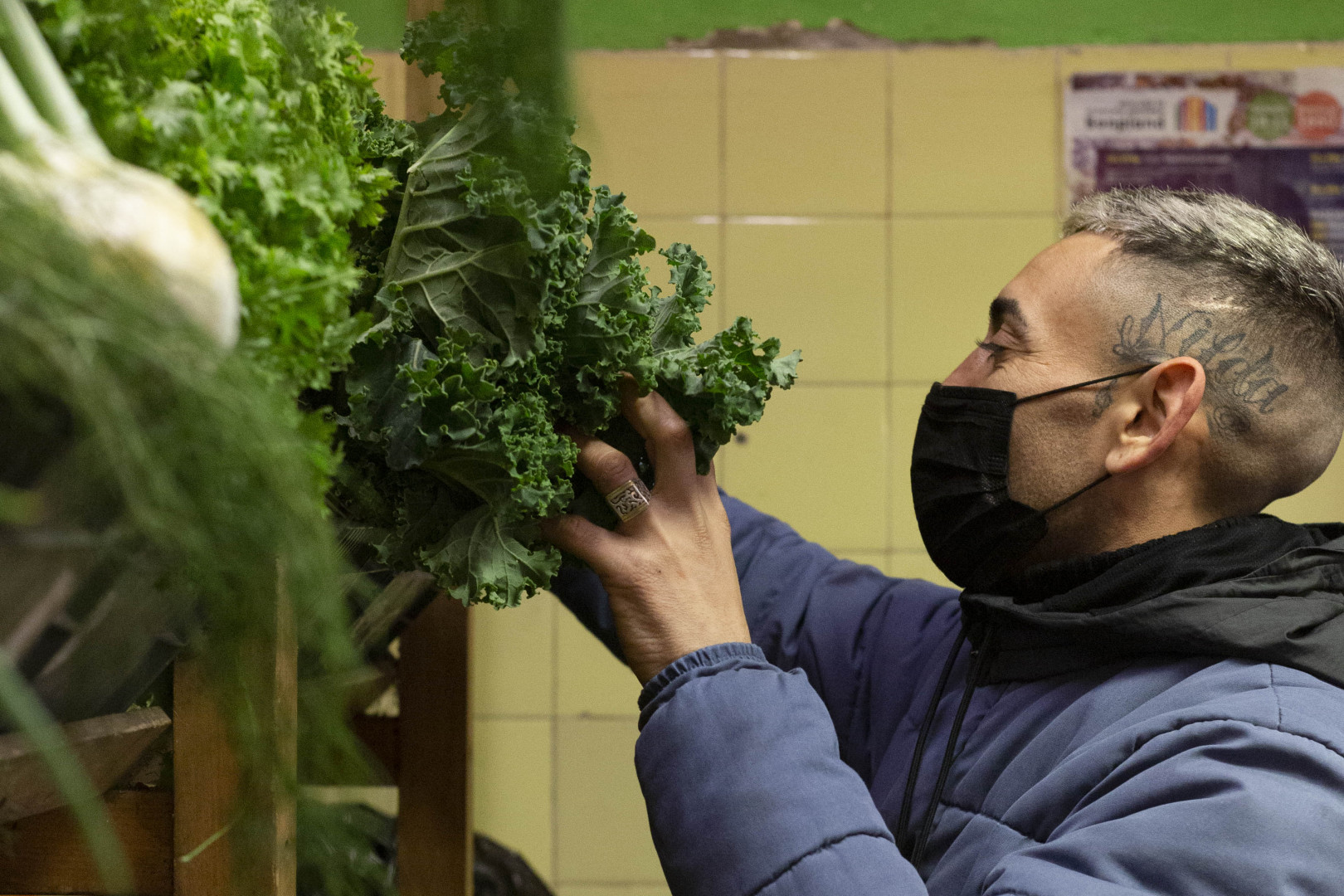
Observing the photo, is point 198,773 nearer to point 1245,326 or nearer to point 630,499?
point 630,499

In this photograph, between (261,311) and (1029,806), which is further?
(1029,806)

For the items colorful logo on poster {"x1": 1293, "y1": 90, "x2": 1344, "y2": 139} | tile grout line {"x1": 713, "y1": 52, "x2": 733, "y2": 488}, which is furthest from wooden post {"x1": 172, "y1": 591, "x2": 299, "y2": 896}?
colorful logo on poster {"x1": 1293, "y1": 90, "x2": 1344, "y2": 139}

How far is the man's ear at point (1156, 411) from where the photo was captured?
1016 millimetres

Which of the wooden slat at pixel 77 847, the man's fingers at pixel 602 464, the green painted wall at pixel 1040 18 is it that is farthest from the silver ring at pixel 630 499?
the green painted wall at pixel 1040 18

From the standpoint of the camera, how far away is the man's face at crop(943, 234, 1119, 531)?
1056 millimetres

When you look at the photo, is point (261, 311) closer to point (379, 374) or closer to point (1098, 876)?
point (379, 374)

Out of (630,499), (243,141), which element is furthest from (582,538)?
(243,141)

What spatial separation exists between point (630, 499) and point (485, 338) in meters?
0.20

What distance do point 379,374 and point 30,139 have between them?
1.11 feet

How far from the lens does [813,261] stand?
2.19 meters

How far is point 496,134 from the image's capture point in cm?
71

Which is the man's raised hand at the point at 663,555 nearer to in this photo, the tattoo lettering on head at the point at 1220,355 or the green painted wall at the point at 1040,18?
the tattoo lettering on head at the point at 1220,355

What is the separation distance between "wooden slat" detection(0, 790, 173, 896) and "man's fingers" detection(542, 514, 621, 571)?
0.33m

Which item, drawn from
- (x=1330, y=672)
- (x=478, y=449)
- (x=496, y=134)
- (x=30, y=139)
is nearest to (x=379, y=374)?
(x=478, y=449)
